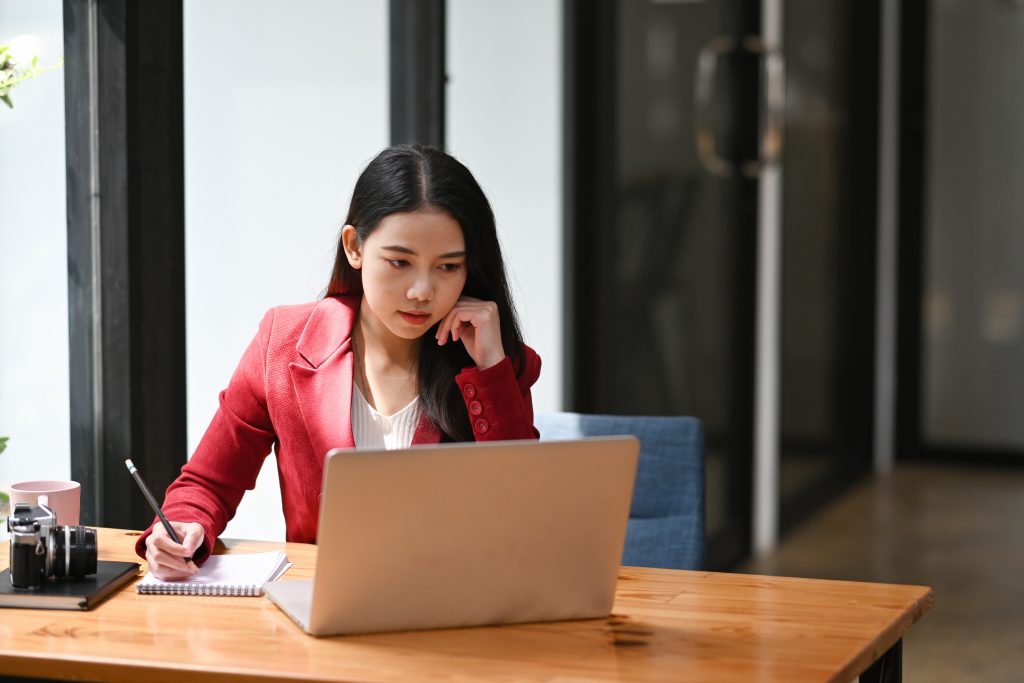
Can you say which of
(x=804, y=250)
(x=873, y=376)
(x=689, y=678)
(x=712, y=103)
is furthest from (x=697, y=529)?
(x=873, y=376)

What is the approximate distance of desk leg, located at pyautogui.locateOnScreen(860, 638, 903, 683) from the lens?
153 centimetres

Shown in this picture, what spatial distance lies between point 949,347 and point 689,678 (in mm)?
5273

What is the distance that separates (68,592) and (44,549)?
0.24 feet

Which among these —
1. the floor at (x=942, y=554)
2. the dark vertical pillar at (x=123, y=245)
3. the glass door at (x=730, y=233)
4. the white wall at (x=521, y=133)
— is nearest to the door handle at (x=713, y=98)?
the glass door at (x=730, y=233)

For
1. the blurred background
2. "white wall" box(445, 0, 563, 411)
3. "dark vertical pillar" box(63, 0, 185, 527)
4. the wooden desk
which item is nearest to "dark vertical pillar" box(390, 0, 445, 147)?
the blurred background

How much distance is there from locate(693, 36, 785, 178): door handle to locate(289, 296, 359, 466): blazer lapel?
2517 mm

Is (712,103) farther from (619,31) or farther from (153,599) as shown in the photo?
(153,599)

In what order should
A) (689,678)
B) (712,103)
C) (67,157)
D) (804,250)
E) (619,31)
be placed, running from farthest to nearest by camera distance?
(804,250) < (712,103) < (619,31) < (67,157) < (689,678)

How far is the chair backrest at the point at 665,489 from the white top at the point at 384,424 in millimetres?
377

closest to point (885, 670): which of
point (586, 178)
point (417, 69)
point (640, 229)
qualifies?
point (417, 69)

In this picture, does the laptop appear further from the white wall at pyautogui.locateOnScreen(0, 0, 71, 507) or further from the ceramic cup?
the white wall at pyautogui.locateOnScreen(0, 0, 71, 507)

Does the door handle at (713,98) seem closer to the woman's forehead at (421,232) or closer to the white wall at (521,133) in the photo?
the white wall at (521,133)

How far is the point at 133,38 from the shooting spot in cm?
208

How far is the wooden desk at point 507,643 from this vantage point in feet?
4.29
